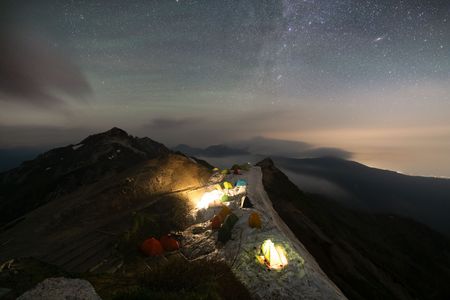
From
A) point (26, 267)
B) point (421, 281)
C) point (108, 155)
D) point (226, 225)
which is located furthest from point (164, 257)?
point (421, 281)

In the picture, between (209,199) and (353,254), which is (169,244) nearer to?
(209,199)

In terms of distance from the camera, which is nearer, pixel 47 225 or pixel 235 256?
pixel 235 256

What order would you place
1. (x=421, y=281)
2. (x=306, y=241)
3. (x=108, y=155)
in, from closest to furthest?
(x=306, y=241), (x=421, y=281), (x=108, y=155)

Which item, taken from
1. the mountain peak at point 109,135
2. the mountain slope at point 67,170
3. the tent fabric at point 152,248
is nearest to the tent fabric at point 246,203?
the tent fabric at point 152,248

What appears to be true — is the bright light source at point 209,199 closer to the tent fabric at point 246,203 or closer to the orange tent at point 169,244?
the tent fabric at point 246,203

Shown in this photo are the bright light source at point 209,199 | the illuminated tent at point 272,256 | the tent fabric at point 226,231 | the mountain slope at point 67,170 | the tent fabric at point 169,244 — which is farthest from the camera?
the mountain slope at point 67,170

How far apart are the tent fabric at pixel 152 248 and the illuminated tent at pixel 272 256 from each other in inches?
344

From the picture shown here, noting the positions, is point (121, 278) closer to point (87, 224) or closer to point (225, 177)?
point (87, 224)

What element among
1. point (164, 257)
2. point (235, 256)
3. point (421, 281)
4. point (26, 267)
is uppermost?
point (26, 267)

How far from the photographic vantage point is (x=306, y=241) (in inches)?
1249

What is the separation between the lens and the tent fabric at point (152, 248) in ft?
66.4

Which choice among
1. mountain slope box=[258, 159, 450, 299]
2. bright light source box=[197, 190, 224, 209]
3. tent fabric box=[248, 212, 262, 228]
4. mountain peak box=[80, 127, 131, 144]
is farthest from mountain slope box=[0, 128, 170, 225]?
tent fabric box=[248, 212, 262, 228]

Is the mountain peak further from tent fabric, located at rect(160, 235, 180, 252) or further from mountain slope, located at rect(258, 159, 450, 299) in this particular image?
tent fabric, located at rect(160, 235, 180, 252)

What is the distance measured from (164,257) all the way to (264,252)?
8.45 m
